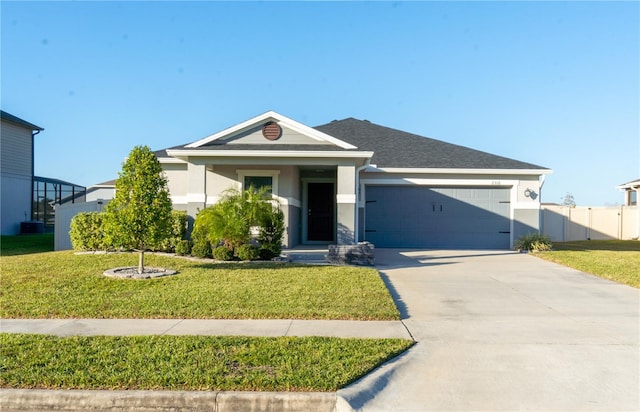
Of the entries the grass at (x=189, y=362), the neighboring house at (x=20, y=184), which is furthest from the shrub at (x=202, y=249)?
the neighboring house at (x=20, y=184)

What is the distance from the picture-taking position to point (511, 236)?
16812 mm

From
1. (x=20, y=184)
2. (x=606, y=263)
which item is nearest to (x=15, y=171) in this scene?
(x=20, y=184)

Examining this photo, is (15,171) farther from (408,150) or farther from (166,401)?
(166,401)

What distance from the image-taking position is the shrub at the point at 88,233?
43.3 feet

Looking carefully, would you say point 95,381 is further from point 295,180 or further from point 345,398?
point 295,180

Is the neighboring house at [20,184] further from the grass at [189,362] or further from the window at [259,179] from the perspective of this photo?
the grass at [189,362]

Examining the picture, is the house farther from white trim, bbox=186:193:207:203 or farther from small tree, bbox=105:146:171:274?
small tree, bbox=105:146:171:274

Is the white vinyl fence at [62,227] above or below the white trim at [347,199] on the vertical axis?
below

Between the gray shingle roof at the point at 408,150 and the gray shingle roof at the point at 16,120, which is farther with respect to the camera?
the gray shingle roof at the point at 16,120

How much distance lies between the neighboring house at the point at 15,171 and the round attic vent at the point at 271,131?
16.1 metres

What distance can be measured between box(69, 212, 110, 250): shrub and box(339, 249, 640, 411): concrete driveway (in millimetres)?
8843

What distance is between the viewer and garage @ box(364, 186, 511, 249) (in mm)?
16859

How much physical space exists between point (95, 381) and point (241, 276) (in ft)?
17.5

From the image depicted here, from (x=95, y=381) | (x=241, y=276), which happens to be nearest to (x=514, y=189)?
(x=241, y=276)
